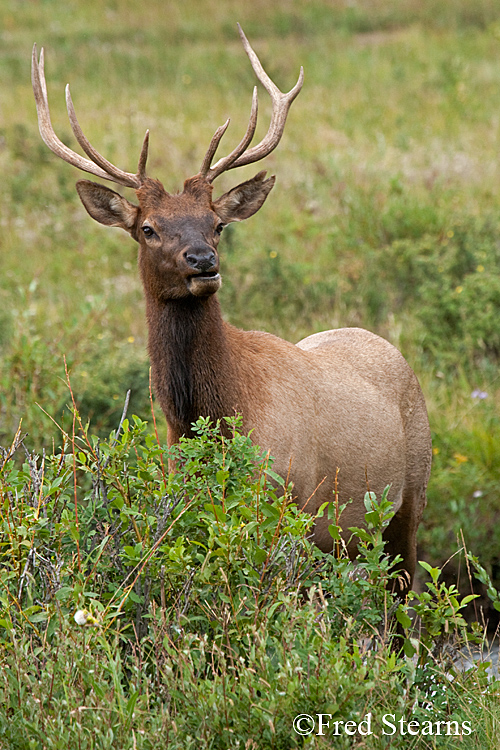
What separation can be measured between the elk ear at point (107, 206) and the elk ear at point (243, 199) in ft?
1.51

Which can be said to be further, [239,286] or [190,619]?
[239,286]

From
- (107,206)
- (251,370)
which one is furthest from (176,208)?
(251,370)

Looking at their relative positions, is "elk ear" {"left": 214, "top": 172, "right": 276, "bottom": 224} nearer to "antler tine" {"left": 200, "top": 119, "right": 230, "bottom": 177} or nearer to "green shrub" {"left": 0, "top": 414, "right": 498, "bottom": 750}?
"antler tine" {"left": 200, "top": 119, "right": 230, "bottom": 177}

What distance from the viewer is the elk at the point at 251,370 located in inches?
165

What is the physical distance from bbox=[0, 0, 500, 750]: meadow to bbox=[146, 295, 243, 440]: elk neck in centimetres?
57

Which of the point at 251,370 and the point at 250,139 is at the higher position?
the point at 250,139

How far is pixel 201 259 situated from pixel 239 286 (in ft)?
16.6

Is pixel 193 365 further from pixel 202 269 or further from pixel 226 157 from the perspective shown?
pixel 226 157

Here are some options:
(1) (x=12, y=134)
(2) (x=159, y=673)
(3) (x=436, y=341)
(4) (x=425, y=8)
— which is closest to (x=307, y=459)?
(2) (x=159, y=673)

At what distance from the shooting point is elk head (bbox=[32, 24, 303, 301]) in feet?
13.3

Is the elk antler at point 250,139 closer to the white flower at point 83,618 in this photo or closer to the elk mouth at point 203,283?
the elk mouth at point 203,283

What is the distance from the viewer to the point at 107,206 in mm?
4648

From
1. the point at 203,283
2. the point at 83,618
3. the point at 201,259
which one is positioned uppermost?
the point at 201,259

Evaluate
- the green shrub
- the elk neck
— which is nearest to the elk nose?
the elk neck
